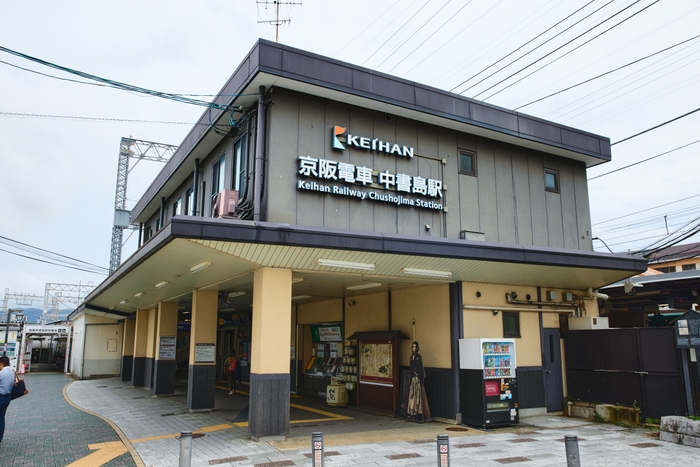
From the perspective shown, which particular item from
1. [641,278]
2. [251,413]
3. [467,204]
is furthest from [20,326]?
[641,278]

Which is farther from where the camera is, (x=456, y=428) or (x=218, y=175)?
(x=218, y=175)

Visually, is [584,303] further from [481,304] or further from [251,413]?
[251,413]

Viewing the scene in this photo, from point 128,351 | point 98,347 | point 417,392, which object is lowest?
point 417,392

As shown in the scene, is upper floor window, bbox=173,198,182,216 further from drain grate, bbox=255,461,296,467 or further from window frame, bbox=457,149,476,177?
drain grate, bbox=255,461,296,467

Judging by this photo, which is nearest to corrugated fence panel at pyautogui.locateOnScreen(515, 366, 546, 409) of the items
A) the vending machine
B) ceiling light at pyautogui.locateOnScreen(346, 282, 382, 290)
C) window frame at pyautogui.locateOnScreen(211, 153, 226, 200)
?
the vending machine

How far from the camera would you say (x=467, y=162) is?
14.4m

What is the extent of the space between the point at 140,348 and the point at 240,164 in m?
15.0

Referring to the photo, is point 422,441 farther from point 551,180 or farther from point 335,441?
point 551,180

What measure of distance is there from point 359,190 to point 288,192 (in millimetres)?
1774

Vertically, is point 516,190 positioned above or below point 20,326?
above

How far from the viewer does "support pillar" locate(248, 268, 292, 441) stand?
10.6 metres

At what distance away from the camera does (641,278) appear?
56.0 ft

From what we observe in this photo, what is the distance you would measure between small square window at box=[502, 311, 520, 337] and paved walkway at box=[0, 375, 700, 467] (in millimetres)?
2197

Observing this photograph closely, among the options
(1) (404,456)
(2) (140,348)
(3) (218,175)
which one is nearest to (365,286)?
(3) (218,175)
